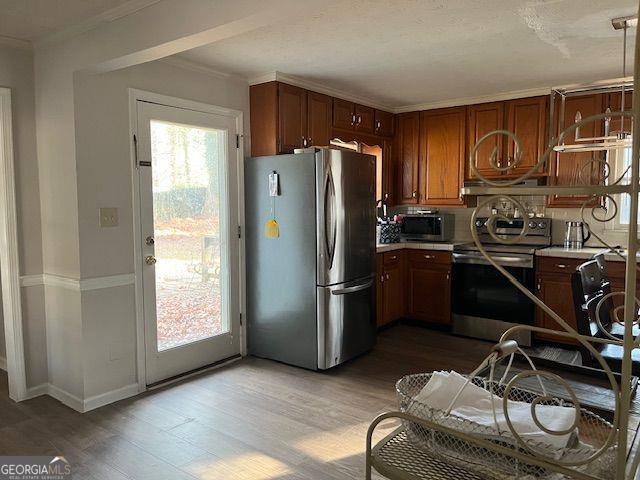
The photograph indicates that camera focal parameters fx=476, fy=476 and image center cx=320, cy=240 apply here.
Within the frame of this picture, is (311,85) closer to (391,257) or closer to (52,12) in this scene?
(391,257)

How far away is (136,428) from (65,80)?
2.14 metres

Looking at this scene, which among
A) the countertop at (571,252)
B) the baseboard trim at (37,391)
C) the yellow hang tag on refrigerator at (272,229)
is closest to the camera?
the baseboard trim at (37,391)

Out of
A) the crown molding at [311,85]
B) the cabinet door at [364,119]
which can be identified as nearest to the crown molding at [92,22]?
the crown molding at [311,85]

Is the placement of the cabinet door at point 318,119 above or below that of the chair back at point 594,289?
above

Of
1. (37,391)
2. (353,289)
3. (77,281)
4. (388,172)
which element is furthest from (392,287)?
(37,391)

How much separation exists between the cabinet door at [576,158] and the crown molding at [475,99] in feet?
0.79

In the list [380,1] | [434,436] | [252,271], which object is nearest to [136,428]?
[252,271]

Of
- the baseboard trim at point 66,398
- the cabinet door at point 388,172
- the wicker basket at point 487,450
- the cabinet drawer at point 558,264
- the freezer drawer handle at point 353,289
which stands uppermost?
the cabinet door at point 388,172

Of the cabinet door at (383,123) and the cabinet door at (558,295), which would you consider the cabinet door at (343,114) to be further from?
the cabinet door at (558,295)

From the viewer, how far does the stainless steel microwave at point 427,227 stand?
4.93 m

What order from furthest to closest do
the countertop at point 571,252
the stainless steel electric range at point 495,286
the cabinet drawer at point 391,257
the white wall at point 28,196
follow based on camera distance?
1. the cabinet drawer at point 391,257
2. the stainless steel electric range at point 495,286
3. the countertop at point 571,252
4. the white wall at point 28,196

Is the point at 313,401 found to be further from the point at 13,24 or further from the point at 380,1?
the point at 13,24

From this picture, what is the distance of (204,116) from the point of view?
3625 millimetres

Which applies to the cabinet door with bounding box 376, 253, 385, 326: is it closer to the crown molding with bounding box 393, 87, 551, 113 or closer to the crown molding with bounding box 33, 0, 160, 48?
the crown molding with bounding box 393, 87, 551, 113
